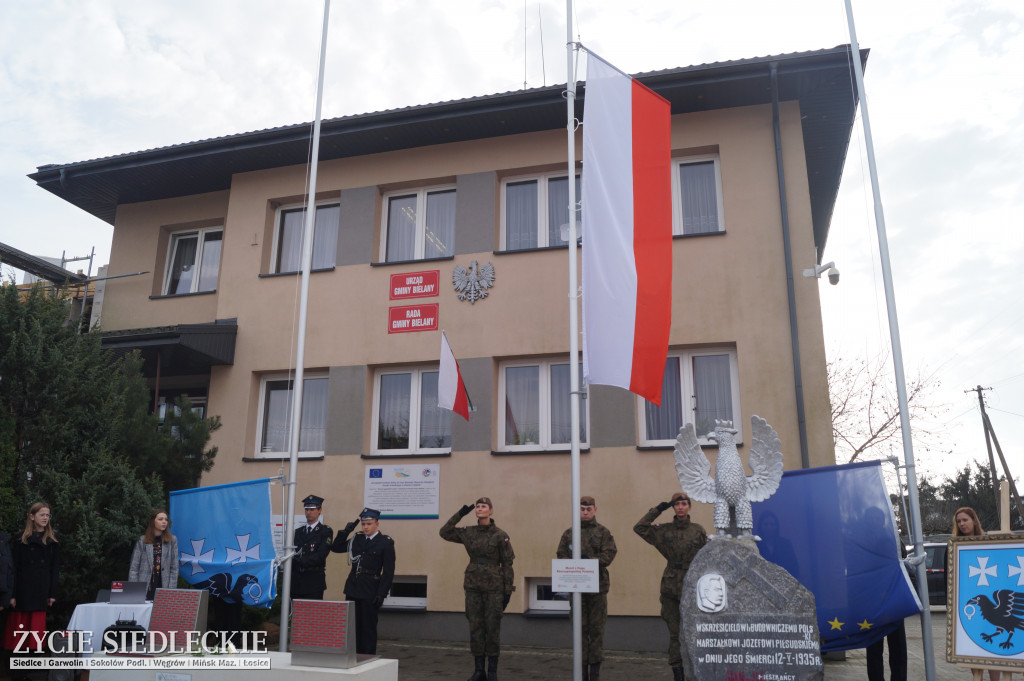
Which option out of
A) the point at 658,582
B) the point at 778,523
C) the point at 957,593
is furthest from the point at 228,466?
the point at 957,593

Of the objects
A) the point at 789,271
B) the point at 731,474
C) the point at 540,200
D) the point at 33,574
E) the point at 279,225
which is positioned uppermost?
the point at 279,225

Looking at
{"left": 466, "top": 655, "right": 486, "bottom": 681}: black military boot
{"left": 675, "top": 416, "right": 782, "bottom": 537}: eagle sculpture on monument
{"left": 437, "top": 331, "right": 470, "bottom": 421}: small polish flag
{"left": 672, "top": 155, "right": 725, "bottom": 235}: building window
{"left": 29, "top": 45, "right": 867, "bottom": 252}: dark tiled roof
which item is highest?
{"left": 29, "top": 45, "right": 867, "bottom": 252}: dark tiled roof

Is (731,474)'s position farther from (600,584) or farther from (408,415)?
(408,415)

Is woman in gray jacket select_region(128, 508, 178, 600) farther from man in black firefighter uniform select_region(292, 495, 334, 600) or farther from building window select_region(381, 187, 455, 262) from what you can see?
building window select_region(381, 187, 455, 262)

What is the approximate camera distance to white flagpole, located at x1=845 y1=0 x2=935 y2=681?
6.50 metres

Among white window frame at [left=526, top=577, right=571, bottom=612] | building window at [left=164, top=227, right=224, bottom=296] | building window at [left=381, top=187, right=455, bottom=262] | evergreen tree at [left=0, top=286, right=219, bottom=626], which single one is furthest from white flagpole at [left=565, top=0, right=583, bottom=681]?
building window at [left=164, top=227, right=224, bottom=296]

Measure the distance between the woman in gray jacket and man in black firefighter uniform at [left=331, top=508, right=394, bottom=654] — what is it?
1.82 m

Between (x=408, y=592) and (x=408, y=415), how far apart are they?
8.01ft

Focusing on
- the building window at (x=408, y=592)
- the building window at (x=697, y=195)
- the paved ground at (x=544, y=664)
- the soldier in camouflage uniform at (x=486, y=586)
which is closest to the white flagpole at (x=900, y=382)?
the paved ground at (x=544, y=664)

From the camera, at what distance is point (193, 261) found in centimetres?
1345

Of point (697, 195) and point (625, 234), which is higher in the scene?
point (697, 195)

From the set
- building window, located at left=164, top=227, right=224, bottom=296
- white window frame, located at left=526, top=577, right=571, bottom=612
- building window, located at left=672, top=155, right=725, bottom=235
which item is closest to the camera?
white window frame, located at left=526, top=577, right=571, bottom=612

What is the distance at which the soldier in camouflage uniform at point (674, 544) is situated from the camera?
24.5 feet

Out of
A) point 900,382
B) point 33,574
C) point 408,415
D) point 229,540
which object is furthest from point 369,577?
point 900,382
